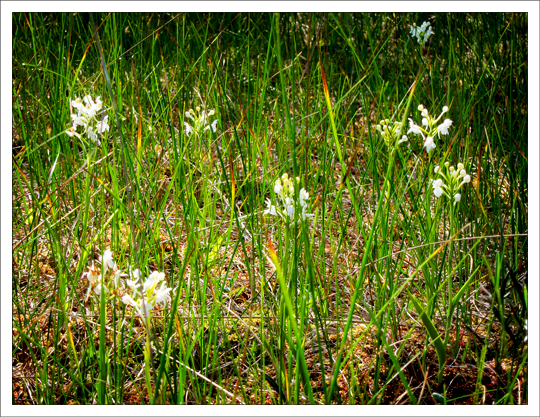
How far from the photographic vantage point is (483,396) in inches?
42.3

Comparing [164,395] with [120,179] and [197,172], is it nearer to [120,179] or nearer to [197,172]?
[120,179]

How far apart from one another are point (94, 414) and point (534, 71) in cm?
161

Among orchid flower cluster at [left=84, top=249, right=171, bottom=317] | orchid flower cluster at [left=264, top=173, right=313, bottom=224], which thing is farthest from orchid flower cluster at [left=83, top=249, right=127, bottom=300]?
orchid flower cluster at [left=264, top=173, right=313, bottom=224]

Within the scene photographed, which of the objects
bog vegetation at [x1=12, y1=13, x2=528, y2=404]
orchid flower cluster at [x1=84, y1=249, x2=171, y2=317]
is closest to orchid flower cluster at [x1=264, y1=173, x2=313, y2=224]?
bog vegetation at [x1=12, y1=13, x2=528, y2=404]

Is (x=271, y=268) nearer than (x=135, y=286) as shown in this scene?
No

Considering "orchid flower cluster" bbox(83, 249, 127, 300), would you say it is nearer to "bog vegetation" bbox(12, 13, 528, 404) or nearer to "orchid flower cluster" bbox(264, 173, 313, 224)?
"bog vegetation" bbox(12, 13, 528, 404)

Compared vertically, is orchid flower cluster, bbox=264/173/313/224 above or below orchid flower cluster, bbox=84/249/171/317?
above

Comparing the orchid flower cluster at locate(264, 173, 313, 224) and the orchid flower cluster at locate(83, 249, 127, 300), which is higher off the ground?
the orchid flower cluster at locate(264, 173, 313, 224)

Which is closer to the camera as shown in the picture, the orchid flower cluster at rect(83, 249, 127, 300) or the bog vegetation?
the orchid flower cluster at rect(83, 249, 127, 300)

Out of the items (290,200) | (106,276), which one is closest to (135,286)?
(106,276)

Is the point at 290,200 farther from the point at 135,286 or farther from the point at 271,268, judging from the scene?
the point at 271,268

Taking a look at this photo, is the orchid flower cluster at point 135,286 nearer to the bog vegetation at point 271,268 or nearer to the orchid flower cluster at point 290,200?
the bog vegetation at point 271,268

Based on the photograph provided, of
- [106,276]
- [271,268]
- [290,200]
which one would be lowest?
[271,268]

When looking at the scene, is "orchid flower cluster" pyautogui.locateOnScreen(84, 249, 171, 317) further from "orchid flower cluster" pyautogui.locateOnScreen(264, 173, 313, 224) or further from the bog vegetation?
"orchid flower cluster" pyautogui.locateOnScreen(264, 173, 313, 224)
